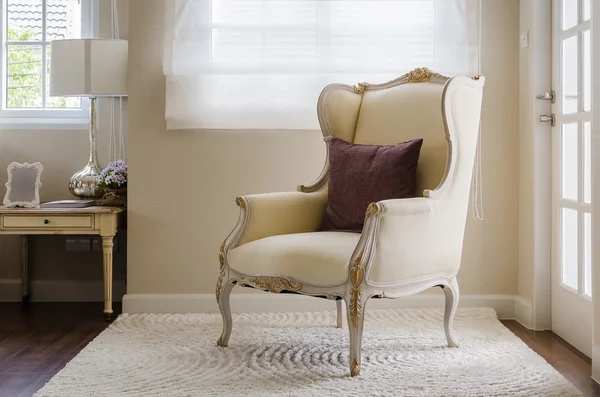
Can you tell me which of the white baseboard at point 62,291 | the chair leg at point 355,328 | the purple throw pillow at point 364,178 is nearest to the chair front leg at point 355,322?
the chair leg at point 355,328

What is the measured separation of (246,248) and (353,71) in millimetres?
1208

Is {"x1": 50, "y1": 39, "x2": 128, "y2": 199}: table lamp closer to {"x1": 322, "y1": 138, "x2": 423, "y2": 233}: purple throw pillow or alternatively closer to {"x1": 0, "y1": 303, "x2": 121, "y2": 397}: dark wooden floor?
{"x1": 0, "y1": 303, "x2": 121, "y2": 397}: dark wooden floor

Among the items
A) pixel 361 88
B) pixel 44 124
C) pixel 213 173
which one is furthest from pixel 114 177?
pixel 361 88

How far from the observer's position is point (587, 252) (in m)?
2.88

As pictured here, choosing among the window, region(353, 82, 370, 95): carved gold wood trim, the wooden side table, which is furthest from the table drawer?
region(353, 82, 370, 95): carved gold wood trim

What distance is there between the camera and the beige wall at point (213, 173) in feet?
11.6

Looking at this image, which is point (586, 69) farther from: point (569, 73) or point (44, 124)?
point (44, 124)

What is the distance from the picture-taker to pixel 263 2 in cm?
348

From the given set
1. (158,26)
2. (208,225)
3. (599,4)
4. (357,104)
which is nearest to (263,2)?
(158,26)

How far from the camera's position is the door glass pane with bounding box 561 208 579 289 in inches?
118

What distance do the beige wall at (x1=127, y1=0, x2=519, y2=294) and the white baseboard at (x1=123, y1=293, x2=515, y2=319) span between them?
45 millimetres

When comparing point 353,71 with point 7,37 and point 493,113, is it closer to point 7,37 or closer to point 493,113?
point 493,113

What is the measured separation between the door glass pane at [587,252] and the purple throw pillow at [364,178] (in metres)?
0.70

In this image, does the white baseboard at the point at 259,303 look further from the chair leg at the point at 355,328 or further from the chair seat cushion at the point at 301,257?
the chair leg at the point at 355,328
